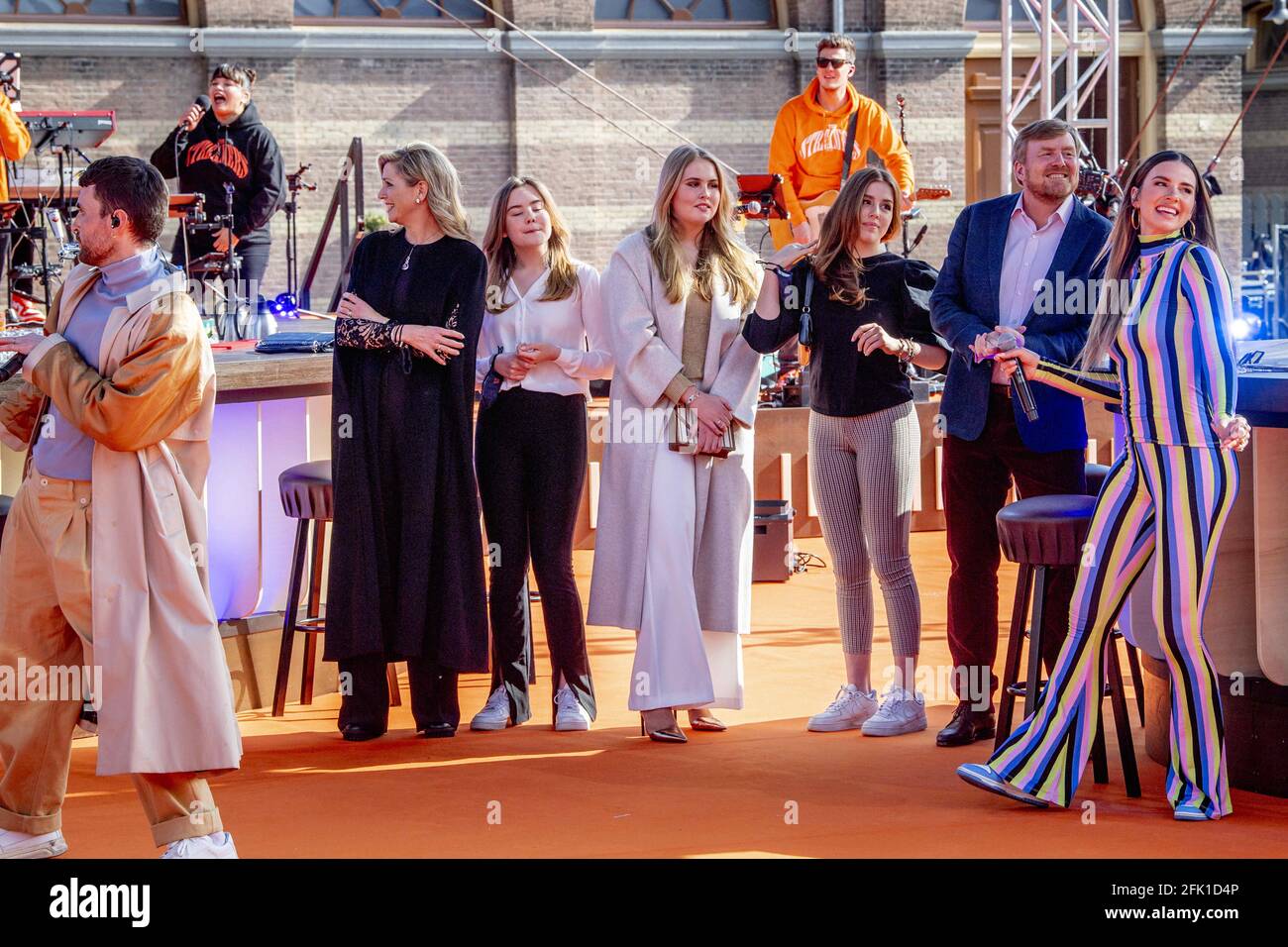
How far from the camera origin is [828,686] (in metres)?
6.48

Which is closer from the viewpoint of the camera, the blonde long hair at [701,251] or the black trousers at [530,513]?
the blonde long hair at [701,251]

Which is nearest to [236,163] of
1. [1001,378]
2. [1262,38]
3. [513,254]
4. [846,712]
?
[513,254]

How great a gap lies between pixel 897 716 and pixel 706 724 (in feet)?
2.12

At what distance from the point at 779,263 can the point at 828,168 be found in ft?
15.5

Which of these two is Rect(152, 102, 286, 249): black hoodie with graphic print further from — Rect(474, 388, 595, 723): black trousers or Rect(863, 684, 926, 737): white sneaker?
Rect(863, 684, 926, 737): white sneaker

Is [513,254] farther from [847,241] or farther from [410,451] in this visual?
[847,241]

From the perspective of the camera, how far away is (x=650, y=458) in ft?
18.5

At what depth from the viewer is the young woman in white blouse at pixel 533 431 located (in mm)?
5777

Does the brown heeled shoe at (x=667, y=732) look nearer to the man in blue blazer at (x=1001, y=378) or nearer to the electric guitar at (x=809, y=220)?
the man in blue blazer at (x=1001, y=378)

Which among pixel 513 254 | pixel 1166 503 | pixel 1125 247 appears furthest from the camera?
pixel 513 254

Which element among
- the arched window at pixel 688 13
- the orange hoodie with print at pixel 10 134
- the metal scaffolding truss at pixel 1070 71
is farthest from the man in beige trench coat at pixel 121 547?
the arched window at pixel 688 13

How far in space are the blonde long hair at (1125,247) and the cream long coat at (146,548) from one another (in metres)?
2.41

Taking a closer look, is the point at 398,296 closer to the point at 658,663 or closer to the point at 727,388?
the point at 727,388

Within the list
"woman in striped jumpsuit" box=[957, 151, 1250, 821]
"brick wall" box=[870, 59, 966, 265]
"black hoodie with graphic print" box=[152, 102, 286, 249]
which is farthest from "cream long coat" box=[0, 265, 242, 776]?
"brick wall" box=[870, 59, 966, 265]
